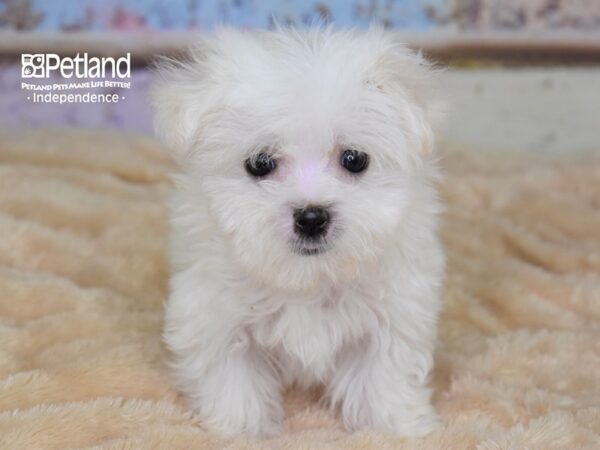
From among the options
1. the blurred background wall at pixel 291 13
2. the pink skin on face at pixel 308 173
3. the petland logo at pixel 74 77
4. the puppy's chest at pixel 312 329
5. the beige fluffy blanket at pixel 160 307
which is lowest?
the beige fluffy blanket at pixel 160 307

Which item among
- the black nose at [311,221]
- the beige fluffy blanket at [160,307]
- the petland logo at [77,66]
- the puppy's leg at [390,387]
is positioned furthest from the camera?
the petland logo at [77,66]

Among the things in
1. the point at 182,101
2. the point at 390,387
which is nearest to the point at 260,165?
the point at 182,101

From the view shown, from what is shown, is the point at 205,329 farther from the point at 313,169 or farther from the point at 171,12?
the point at 171,12

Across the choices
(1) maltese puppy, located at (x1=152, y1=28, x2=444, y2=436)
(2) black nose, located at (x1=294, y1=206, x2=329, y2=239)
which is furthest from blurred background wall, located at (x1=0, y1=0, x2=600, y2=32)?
(2) black nose, located at (x1=294, y1=206, x2=329, y2=239)

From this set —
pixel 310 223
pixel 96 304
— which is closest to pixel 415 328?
pixel 310 223

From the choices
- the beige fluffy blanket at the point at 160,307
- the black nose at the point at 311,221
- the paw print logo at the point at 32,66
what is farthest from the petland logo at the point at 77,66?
the black nose at the point at 311,221

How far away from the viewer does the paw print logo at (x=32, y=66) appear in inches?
157

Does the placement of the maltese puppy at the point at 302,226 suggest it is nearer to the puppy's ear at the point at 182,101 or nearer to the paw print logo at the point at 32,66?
the puppy's ear at the point at 182,101

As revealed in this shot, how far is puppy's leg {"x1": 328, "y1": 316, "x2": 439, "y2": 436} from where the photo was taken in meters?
2.10

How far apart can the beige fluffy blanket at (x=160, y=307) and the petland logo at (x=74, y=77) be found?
0.34 meters

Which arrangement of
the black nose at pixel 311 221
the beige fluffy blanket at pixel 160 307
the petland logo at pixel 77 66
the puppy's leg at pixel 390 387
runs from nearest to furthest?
the black nose at pixel 311 221 → the beige fluffy blanket at pixel 160 307 → the puppy's leg at pixel 390 387 → the petland logo at pixel 77 66

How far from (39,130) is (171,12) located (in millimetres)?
821

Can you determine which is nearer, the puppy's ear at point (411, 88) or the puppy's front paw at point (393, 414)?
the puppy's ear at point (411, 88)

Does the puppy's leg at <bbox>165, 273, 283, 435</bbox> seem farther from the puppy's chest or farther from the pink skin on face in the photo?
the pink skin on face
